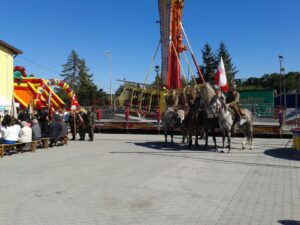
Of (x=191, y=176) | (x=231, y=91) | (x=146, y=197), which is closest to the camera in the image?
(x=146, y=197)

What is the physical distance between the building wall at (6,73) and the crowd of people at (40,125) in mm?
3795

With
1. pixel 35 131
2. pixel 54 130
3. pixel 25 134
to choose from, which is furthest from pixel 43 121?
pixel 25 134

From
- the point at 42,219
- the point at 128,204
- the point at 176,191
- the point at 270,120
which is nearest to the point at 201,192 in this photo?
the point at 176,191

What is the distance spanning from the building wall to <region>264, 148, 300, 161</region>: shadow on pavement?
15705 millimetres

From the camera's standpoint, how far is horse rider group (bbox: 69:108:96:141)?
68.9 feet

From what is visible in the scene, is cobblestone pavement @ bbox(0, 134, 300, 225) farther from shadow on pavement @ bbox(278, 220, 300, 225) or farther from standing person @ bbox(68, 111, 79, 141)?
standing person @ bbox(68, 111, 79, 141)

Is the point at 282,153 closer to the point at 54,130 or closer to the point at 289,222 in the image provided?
the point at 289,222

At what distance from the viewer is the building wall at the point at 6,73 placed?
22.9 metres

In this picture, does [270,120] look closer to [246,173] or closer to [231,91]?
[231,91]

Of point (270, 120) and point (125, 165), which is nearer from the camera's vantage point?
point (125, 165)

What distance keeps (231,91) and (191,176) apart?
6748 millimetres

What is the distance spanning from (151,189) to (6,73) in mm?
17803

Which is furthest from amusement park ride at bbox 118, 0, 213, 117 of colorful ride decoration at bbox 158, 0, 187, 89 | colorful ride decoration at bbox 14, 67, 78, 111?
colorful ride decoration at bbox 14, 67, 78, 111

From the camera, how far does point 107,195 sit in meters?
8.01
